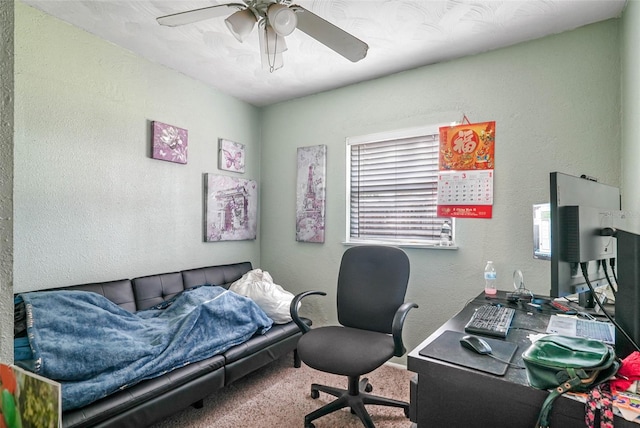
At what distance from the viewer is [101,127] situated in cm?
231

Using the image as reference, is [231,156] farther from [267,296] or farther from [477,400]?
[477,400]

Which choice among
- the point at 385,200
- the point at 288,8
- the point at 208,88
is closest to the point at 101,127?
the point at 208,88

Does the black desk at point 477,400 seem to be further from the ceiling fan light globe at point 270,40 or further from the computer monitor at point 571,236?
the ceiling fan light globe at point 270,40

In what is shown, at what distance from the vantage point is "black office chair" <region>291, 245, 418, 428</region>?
5.69 feet

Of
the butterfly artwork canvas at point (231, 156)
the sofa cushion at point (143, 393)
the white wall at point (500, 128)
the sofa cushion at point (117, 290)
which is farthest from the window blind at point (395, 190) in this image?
the sofa cushion at point (117, 290)

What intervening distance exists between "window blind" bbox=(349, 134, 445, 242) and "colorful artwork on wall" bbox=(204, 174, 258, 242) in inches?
44.5

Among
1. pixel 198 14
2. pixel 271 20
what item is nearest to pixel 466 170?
pixel 271 20

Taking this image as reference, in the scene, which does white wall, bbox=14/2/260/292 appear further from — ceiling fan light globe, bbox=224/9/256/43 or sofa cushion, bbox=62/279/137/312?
ceiling fan light globe, bbox=224/9/256/43

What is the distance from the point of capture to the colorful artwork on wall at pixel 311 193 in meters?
3.14

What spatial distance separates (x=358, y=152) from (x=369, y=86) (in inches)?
24.0

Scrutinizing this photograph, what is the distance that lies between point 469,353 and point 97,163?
8.59 ft

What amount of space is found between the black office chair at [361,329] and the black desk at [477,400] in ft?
1.84

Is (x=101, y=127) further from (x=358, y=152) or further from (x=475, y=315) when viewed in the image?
(x=475, y=315)

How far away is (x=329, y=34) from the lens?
5.35ft
